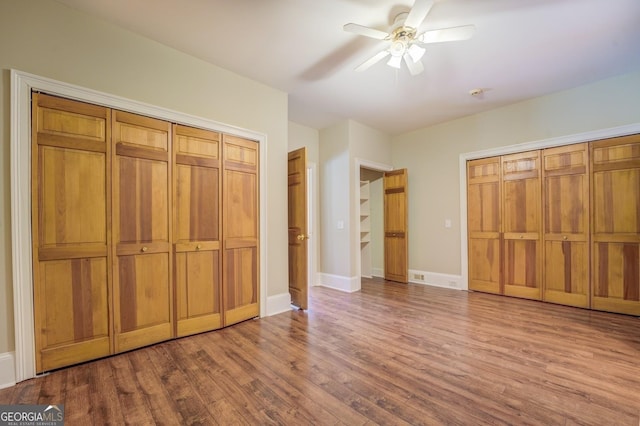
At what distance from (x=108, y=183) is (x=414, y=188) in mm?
4635

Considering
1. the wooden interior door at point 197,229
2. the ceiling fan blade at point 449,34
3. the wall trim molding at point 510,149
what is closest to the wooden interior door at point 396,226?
the wall trim molding at point 510,149

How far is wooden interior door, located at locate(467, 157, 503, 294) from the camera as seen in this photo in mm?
4273

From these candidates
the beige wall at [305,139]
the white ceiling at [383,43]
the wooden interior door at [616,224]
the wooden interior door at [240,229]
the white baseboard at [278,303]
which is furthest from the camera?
the beige wall at [305,139]

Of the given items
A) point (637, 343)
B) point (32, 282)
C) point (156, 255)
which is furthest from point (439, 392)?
point (32, 282)

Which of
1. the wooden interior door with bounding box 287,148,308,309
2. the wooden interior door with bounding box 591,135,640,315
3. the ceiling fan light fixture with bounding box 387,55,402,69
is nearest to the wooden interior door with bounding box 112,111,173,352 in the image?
the wooden interior door with bounding box 287,148,308,309

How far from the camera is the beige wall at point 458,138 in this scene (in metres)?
3.37

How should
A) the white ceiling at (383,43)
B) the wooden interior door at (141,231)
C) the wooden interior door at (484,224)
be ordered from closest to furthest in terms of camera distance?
the white ceiling at (383,43), the wooden interior door at (141,231), the wooden interior door at (484,224)

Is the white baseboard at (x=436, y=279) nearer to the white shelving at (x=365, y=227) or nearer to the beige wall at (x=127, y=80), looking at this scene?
the white shelving at (x=365, y=227)

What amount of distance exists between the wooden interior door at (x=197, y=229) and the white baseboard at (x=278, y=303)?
627mm

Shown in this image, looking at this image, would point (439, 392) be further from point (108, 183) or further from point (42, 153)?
point (42, 153)

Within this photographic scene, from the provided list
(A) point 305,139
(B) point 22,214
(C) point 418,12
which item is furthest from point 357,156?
(B) point 22,214

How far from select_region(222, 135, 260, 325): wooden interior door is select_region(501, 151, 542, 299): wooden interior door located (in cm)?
374

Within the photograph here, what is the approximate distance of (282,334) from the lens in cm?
280

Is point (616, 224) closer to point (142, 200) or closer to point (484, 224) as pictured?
point (484, 224)
